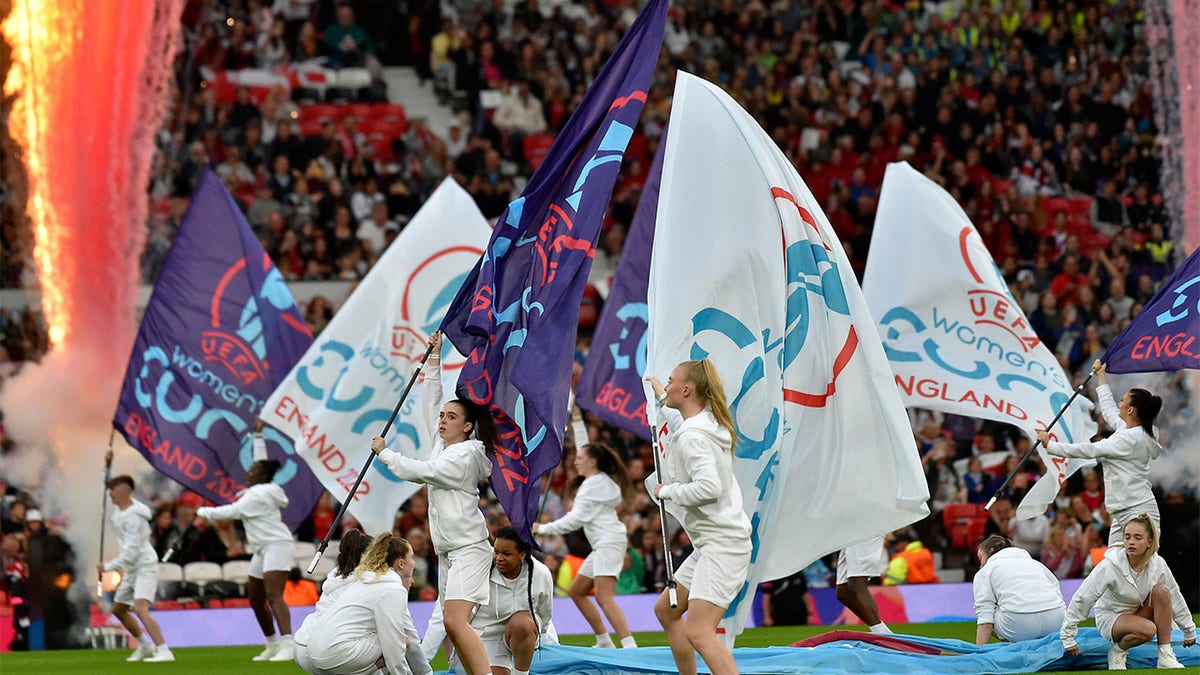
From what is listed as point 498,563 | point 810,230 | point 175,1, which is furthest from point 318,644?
point 175,1

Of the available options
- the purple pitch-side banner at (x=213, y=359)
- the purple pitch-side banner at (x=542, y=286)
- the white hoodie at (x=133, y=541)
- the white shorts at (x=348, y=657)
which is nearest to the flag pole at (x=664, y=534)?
the purple pitch-side banner at (x=542, y=286)

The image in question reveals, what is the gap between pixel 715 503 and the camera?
9516 mm

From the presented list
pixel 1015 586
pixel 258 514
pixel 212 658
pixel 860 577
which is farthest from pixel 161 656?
pixel 1015 586

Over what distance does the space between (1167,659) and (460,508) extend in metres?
4.79

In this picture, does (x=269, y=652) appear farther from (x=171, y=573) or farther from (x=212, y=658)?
(x=171, y=573)

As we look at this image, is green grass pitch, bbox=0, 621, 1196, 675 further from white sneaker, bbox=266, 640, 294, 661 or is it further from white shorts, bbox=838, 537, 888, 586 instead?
white shorts, bbox=838, 537, 888, 586

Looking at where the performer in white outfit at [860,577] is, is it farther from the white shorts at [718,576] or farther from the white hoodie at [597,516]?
the white shorts at [718,576]

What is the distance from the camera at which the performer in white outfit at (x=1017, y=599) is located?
1316 cm

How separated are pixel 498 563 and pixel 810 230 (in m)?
2.89

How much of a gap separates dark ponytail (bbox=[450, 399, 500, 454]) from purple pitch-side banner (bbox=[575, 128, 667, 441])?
4.04 m

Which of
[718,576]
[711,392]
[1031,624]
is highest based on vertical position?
[711,392]

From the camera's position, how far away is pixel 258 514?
15875mm

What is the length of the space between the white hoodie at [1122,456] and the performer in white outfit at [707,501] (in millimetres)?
5107

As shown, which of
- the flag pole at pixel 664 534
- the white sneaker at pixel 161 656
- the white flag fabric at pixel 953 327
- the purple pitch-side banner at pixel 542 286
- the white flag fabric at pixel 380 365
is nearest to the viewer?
the flag pole at pixel 664 534
